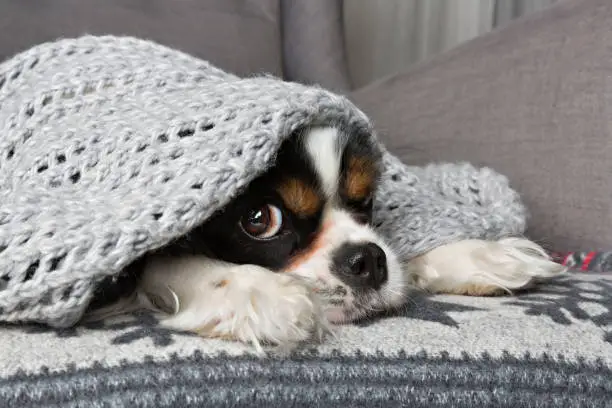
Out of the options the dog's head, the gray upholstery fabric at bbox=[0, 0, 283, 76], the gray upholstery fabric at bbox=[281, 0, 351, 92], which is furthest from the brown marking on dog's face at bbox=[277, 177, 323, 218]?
the gray upholstery fabric at bbox=[281, 0, 351, 92]

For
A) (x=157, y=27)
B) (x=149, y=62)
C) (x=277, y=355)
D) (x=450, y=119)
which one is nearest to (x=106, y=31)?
(x=157, y=27)

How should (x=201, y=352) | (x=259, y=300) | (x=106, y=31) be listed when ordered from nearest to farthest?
(x=201, y=352) < (x=259, y=300) < (x=106, y=31)

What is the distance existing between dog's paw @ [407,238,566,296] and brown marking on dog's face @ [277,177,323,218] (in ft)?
0.67

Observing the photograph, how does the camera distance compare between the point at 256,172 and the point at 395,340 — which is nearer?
the point at 395,340

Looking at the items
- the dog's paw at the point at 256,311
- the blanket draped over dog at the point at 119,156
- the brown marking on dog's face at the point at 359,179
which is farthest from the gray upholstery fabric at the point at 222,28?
the dog's paw at the point at 256,311

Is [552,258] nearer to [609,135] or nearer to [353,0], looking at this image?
[609,135]

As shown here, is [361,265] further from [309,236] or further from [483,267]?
[483,267]

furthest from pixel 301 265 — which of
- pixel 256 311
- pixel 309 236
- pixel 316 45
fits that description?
pixel 316 45

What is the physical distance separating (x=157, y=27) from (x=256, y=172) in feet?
3.10

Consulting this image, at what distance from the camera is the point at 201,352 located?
547 millimetres

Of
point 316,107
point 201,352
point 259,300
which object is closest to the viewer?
point 201,352

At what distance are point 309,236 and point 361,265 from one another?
0.09m

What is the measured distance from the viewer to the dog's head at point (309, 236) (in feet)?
2.57

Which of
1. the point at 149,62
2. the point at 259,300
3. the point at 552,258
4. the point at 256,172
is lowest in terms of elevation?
the point at 552,258
